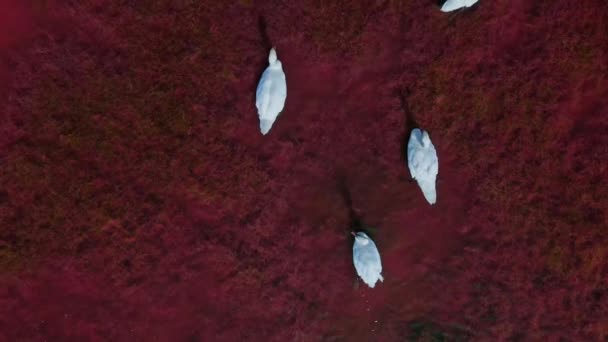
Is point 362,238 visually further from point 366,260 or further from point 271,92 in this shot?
point 271,92

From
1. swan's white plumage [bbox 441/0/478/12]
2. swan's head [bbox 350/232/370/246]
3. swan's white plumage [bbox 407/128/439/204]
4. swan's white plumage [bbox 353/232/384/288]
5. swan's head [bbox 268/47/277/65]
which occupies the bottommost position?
swan's white plumage [bbox 353/232/384/288]

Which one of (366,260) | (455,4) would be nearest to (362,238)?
(366,260)

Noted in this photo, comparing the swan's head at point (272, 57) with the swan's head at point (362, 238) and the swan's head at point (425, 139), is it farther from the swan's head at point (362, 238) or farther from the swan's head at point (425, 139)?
the swan's head at point (362, 238)

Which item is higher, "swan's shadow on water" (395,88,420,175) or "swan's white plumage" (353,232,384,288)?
"swan's shadow on water" (395,88,420,175)

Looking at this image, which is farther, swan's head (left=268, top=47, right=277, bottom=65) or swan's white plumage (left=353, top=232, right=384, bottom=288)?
swan's white plumage (left=353, top=232, right=384, bottom=288)

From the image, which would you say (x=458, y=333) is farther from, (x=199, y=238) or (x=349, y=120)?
(x=199, y=238)

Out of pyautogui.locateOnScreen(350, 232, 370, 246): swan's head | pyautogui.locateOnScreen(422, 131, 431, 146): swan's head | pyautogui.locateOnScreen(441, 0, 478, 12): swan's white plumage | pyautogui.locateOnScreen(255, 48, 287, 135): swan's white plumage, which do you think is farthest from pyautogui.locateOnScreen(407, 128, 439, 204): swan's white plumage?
pyautogui.locateOnScreen(255, 48, 287, 135): swan's white plumage

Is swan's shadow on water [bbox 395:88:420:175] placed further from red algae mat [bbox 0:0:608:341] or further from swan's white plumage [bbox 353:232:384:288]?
swan's white plumage [bbox 353:232:384:288]

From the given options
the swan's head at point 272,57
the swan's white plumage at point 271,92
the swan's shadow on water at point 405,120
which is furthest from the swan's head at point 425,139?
the swan's head at point 272,57
